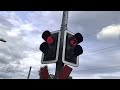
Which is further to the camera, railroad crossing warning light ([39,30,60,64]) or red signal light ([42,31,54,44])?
red signal light ([42,31,54,44])

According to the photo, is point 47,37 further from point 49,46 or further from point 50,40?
point 49,46

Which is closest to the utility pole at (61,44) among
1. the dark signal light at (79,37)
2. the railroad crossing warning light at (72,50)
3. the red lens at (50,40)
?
the railroad crossing warning light at (72,50)

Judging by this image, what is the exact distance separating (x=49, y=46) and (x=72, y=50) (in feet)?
1.99

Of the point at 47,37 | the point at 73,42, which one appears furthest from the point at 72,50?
the point at 47,37

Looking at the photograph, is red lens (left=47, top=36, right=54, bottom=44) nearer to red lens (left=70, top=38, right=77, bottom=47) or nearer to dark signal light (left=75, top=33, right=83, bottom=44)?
red lens (left=70, top=38, right=77, bottom=47)

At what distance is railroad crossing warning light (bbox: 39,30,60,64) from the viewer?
17.7 ft

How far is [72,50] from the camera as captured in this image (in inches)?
213

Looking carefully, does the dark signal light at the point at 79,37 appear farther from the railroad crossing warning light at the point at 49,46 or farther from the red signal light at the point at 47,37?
the red signal light at the point at 47,37

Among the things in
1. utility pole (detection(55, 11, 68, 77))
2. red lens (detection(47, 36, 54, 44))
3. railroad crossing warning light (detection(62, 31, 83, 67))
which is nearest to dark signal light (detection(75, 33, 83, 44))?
railroad crossing warning light (detection(62, 31, 83, 67))

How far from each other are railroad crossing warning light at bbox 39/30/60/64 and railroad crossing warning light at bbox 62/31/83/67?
0.77 ft

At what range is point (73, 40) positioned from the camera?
5.51 m
